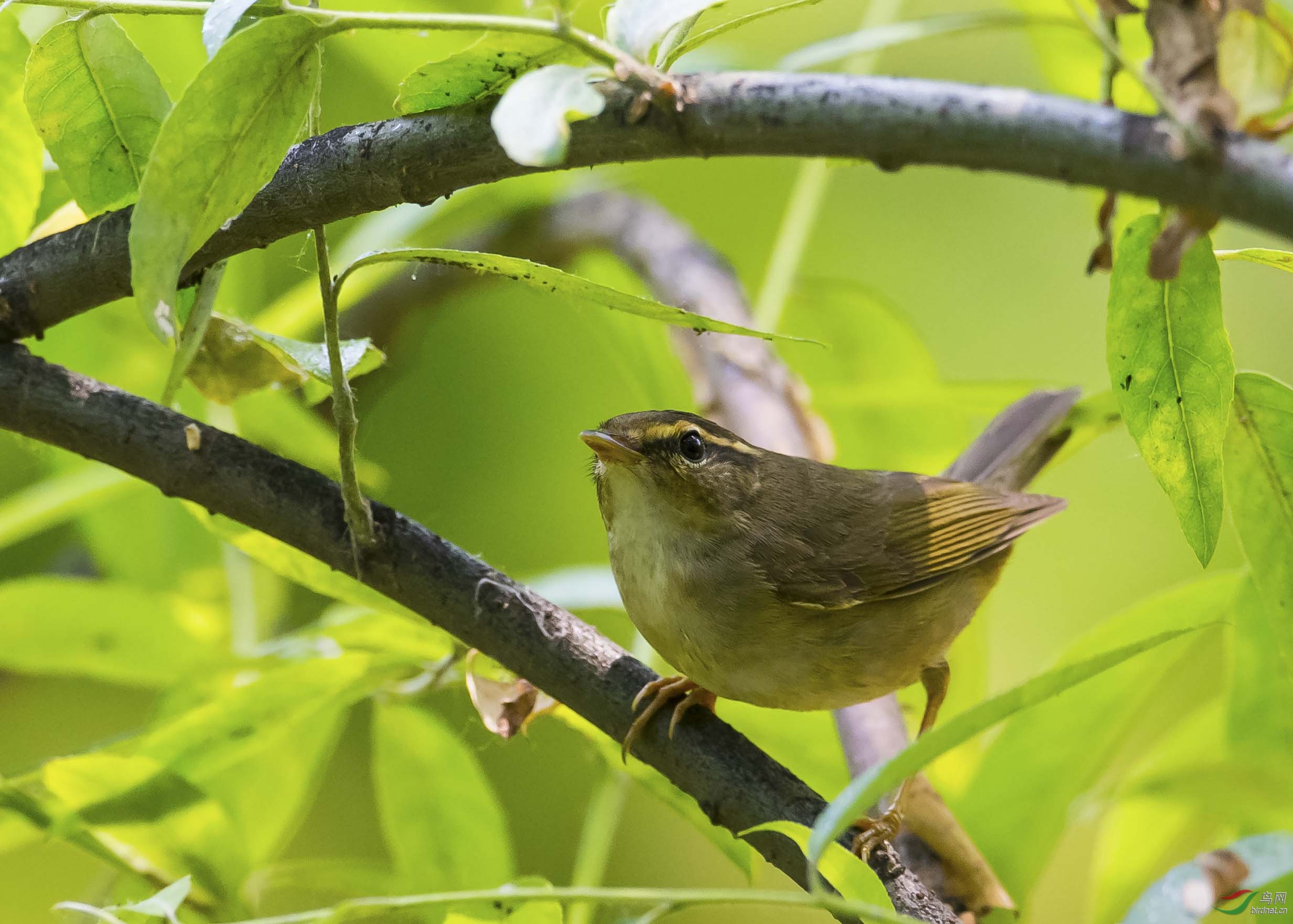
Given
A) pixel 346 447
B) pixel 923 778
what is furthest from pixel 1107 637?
pixel 346 447

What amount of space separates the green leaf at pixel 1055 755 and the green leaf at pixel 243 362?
1.32 meters

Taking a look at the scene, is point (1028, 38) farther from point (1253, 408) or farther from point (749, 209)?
point (749, 209)

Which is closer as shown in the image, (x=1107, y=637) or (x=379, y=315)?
(x=1107, y=637)

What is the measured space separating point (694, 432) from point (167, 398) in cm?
127

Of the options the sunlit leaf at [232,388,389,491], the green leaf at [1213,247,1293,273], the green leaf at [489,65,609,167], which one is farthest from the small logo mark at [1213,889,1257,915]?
the sunlit leaf at [232,388,389,491]

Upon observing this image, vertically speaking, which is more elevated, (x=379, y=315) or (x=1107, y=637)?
(x=379, y=315)

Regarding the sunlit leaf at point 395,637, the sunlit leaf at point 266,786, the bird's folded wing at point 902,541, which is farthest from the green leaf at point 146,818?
the bird's folded wing at point 902,541

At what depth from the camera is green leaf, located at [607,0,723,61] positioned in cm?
104

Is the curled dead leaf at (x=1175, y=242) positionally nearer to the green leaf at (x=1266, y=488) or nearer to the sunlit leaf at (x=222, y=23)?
the green leaf at (x=1266, y=488)

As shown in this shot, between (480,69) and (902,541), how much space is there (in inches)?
72.3

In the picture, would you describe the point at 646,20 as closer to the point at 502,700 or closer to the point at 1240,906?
the point at 502,700

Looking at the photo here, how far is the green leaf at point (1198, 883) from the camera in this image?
1.16 metres

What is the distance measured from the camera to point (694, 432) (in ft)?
8.33

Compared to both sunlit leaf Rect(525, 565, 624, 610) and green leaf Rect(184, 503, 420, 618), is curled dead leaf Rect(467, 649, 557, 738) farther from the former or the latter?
sunlit leaf Rect(525, 565, 624, 610)
